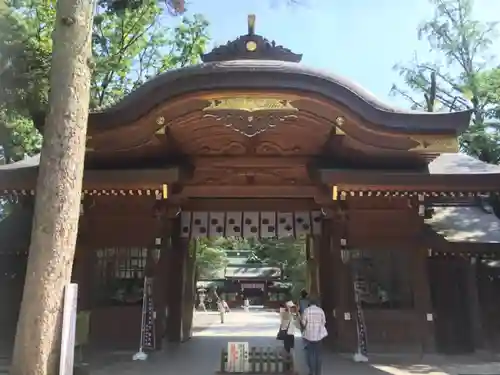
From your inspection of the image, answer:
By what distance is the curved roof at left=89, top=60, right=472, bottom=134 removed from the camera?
7266 millimetres

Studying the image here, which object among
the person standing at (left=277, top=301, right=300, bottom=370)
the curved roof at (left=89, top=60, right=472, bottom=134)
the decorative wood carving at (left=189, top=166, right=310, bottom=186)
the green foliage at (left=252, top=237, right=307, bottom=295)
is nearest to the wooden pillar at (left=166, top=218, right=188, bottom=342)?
the decorative wood carving at (left=189, top=166, right=310, bottom=186)

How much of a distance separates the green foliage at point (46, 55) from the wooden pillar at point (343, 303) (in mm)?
5736

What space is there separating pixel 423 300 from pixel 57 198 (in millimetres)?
6974

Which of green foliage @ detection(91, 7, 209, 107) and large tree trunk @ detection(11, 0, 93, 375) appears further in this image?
green foliage @ detection(91, 7, 209, 107)

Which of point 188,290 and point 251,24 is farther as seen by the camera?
point 188,290

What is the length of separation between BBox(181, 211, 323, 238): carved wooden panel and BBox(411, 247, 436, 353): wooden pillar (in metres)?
2.39

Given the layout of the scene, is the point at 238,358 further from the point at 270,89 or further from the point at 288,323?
the point at 270,89

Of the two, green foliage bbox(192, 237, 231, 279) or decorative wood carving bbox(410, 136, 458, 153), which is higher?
decorative wood carving bbox(410, 136, 458, 153)

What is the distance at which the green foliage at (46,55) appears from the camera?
407 inches

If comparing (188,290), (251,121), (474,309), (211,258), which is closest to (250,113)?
(251,121)

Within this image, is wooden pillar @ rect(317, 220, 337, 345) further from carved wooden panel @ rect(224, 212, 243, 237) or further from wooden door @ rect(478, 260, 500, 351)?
wooden door @ rect(478, 260, 500, 351)

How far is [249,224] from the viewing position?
446 inches

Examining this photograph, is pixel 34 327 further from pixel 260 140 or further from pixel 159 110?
pixel 260 140

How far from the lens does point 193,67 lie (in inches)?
295
